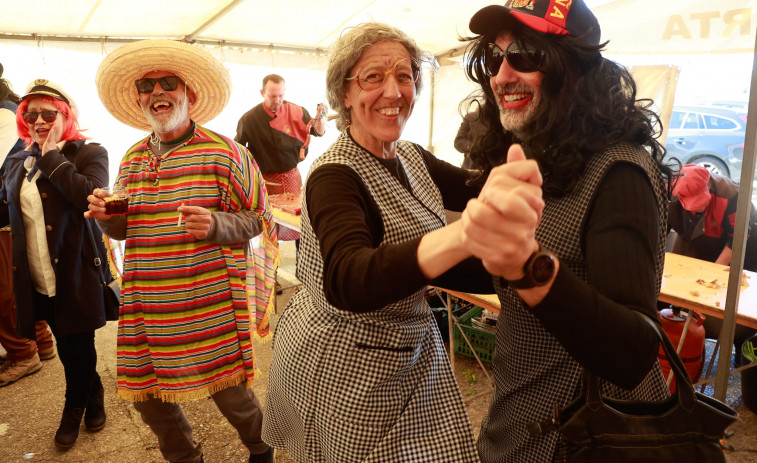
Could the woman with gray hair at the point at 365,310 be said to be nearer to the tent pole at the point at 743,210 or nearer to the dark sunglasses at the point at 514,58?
the dark sunglasses at the point at 514,58

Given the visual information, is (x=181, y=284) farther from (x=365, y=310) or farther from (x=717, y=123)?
(x=717, y=123)

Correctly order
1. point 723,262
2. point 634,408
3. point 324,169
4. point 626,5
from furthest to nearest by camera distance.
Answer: point 626,5 → point 723,262 → point 324,169 → point 634,408

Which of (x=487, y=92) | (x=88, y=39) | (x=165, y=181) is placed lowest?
(x=165, y=181)

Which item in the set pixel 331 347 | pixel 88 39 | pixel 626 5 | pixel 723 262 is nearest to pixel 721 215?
pixel 723 262

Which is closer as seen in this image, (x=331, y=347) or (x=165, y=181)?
(x=331, y=347)

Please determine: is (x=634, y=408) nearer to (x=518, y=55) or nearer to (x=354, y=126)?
(x=518, y=55)

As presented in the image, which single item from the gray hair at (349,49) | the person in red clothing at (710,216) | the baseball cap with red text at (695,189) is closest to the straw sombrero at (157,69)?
the gray hair at (349,49)

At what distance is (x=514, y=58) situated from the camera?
123 cm

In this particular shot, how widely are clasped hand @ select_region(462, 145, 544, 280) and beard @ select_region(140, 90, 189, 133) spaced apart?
6.51ft

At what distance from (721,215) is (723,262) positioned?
372mm

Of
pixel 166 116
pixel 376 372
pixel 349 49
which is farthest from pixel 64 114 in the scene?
pixel 376 372

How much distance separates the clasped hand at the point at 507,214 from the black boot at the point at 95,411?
10.8 ft

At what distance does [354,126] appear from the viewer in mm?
1418

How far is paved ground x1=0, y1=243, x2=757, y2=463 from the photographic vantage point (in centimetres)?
291
